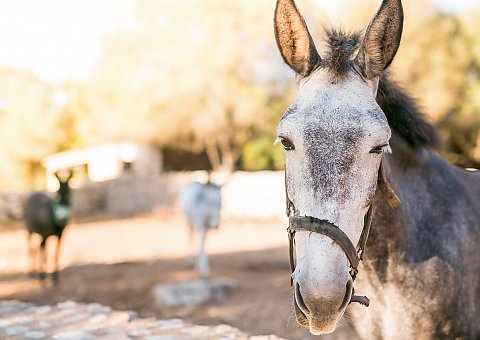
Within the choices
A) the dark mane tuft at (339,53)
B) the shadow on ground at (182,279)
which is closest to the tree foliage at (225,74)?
the shadow on ground at (182,279)

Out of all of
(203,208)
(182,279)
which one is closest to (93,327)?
(182,279)

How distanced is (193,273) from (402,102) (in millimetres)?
7592

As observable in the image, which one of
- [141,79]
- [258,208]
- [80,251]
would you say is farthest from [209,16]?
[80,251]

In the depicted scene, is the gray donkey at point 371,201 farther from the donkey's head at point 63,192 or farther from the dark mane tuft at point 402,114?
the donkey's head at point 63,192

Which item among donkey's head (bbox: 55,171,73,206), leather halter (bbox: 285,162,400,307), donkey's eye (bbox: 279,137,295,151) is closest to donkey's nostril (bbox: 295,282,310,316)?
leather halter (bbox: 285,162,400,307)

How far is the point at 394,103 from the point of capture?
256cm

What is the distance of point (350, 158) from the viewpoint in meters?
1.88

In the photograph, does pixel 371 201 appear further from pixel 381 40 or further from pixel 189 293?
pixel 189 293

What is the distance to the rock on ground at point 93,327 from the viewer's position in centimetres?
347

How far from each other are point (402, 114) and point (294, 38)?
74 centimetres

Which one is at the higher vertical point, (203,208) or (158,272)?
(203,208)

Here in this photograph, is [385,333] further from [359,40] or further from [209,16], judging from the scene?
[209,16]

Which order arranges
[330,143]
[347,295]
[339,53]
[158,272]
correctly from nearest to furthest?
[347,295] → [330,143] → [339,53] → [158,272]

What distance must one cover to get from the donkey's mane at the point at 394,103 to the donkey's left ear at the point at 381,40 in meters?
0.07
